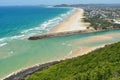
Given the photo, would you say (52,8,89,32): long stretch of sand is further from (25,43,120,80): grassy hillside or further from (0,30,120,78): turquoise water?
(25,43,120,80): grassy hillside

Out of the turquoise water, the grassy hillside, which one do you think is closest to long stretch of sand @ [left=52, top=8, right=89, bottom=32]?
the turquoise water

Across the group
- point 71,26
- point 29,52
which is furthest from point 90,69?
point 71,26

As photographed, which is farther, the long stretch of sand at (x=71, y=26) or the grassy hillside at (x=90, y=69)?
the long stretch of sand at (x=71, y=26)

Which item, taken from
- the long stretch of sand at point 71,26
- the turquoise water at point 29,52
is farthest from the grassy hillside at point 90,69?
the long stretch of sand at point 71,26

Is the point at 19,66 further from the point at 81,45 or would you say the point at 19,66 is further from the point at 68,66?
the point at 81,45

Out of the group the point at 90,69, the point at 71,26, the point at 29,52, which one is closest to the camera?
the point at 90,69

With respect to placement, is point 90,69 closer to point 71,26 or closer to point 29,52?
point 29,52

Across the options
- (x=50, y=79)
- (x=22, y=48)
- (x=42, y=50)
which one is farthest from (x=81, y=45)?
(x=50, y=79)

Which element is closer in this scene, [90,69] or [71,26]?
[90,69]

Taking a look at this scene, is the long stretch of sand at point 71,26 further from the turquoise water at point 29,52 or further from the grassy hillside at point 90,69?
the grassy hillside at point 90,69
